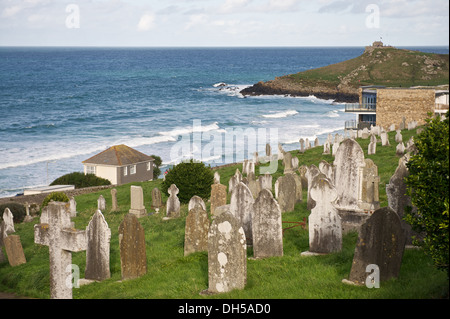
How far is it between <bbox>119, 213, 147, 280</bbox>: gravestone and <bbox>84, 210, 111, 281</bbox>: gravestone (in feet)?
1.72

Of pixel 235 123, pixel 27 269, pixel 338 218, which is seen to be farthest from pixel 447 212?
pixel 235 123

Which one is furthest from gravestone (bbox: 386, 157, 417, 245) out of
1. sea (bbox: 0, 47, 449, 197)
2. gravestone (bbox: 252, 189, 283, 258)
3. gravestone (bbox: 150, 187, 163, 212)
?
sea (bbox: 0, 47, 449, 197)

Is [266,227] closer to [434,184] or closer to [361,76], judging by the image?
[434,184]

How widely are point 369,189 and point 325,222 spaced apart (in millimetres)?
3374

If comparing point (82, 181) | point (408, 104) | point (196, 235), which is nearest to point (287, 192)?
point (196, 235)

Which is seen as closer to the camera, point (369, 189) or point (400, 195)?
point (400, 195)

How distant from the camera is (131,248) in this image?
42.6 ft

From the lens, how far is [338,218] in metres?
12.5

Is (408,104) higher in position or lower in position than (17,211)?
higher

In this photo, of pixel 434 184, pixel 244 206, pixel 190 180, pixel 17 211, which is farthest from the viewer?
pixel 17 211

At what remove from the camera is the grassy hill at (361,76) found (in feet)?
419

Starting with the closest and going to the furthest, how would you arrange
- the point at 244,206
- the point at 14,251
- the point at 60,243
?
the point at 60,243 < the point at 244,206 < the point at 14,251
